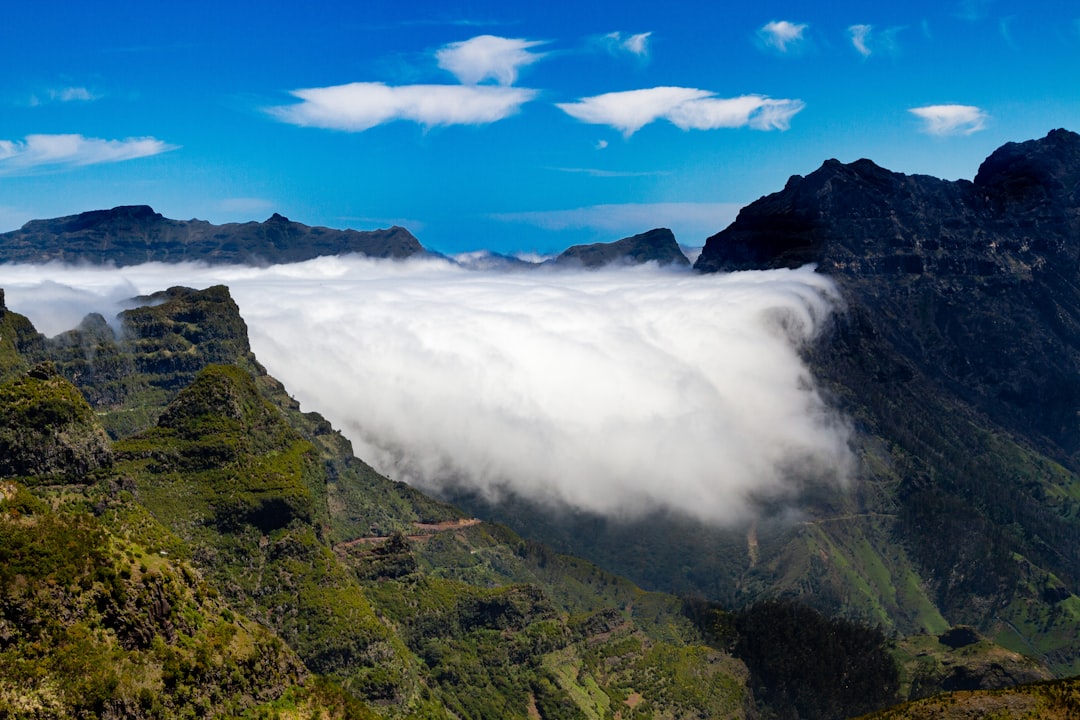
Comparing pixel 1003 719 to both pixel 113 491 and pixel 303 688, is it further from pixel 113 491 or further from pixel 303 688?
pixel 113 491

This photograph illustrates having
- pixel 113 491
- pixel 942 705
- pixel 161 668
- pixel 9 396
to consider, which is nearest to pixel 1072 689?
pixel 942 705

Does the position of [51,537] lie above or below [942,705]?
above

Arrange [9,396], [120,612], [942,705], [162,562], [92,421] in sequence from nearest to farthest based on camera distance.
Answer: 1. [120,612]
2. [162,562]
3. [942,705]
4. [9,396]
5. [92,421]

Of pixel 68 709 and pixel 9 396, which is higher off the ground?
pixel 9 396

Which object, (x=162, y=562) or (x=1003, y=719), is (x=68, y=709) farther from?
(x=1003, y=719)

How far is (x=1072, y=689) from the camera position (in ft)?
404

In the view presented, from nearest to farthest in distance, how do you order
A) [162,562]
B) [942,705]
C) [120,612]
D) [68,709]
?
[68,709], [120,612], [162,562], [942,705]

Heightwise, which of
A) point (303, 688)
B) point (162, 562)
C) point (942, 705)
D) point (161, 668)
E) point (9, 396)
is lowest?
point (942, 705)

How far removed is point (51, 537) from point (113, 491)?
85.2 m

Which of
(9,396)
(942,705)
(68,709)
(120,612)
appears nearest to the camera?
(68,709)

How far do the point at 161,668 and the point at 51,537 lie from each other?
17.5 metres

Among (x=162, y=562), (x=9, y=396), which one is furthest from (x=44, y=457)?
(x=162, y=562)

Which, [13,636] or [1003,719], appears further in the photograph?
[1003,719]

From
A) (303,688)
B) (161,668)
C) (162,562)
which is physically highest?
(162,562)
